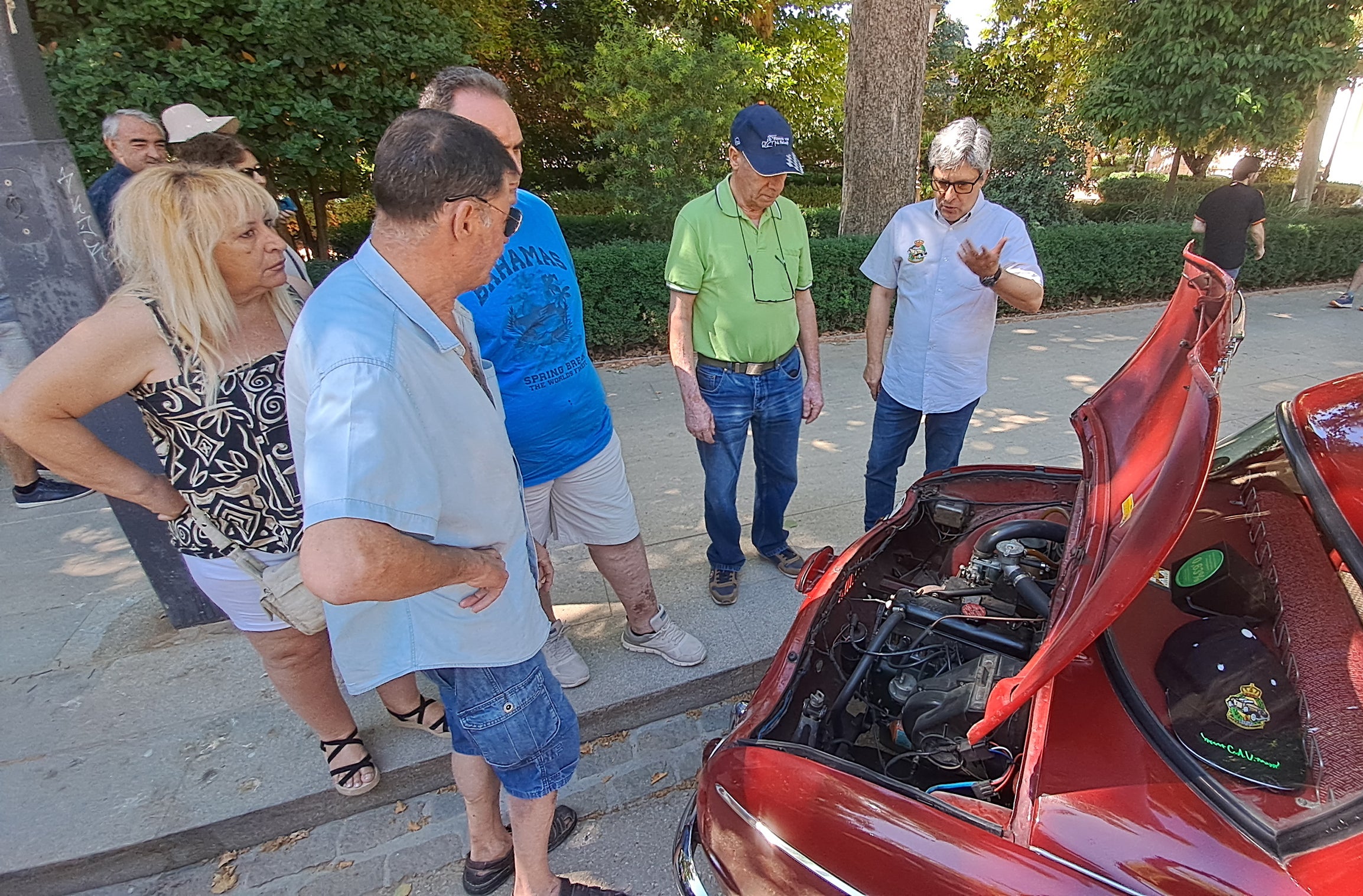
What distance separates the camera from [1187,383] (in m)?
1.83

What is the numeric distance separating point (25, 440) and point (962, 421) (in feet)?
11.0

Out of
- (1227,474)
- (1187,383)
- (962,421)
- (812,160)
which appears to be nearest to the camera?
(1187,383)

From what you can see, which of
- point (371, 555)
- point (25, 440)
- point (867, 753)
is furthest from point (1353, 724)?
point (25, 440)

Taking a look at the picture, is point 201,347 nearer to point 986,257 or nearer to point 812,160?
point 986,257

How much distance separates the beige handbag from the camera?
6.44 feet

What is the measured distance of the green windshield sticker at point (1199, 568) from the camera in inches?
70.0

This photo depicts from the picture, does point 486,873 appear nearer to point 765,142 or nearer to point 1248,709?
point 1248,709

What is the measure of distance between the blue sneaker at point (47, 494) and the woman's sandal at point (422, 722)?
138 inches

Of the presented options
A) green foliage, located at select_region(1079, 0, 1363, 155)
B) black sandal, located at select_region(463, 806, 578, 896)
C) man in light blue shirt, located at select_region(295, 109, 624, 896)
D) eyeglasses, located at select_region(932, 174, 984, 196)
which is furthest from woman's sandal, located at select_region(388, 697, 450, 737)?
green foliage, located at select_region(1079, 0, 1363, 155)

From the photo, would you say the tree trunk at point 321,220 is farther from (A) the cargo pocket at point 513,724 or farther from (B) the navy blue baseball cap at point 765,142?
(A) the cargo pocket at point 513,724

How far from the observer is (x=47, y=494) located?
4.66 meters

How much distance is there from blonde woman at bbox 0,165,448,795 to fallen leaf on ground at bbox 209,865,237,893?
74 cm

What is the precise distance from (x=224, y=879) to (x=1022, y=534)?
279 centimetres

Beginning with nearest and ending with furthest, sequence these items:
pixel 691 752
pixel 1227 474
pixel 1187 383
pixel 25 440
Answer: pixel 25 440 → pixel 1187 383 → pixel 1227 474 → pixel 691 752
